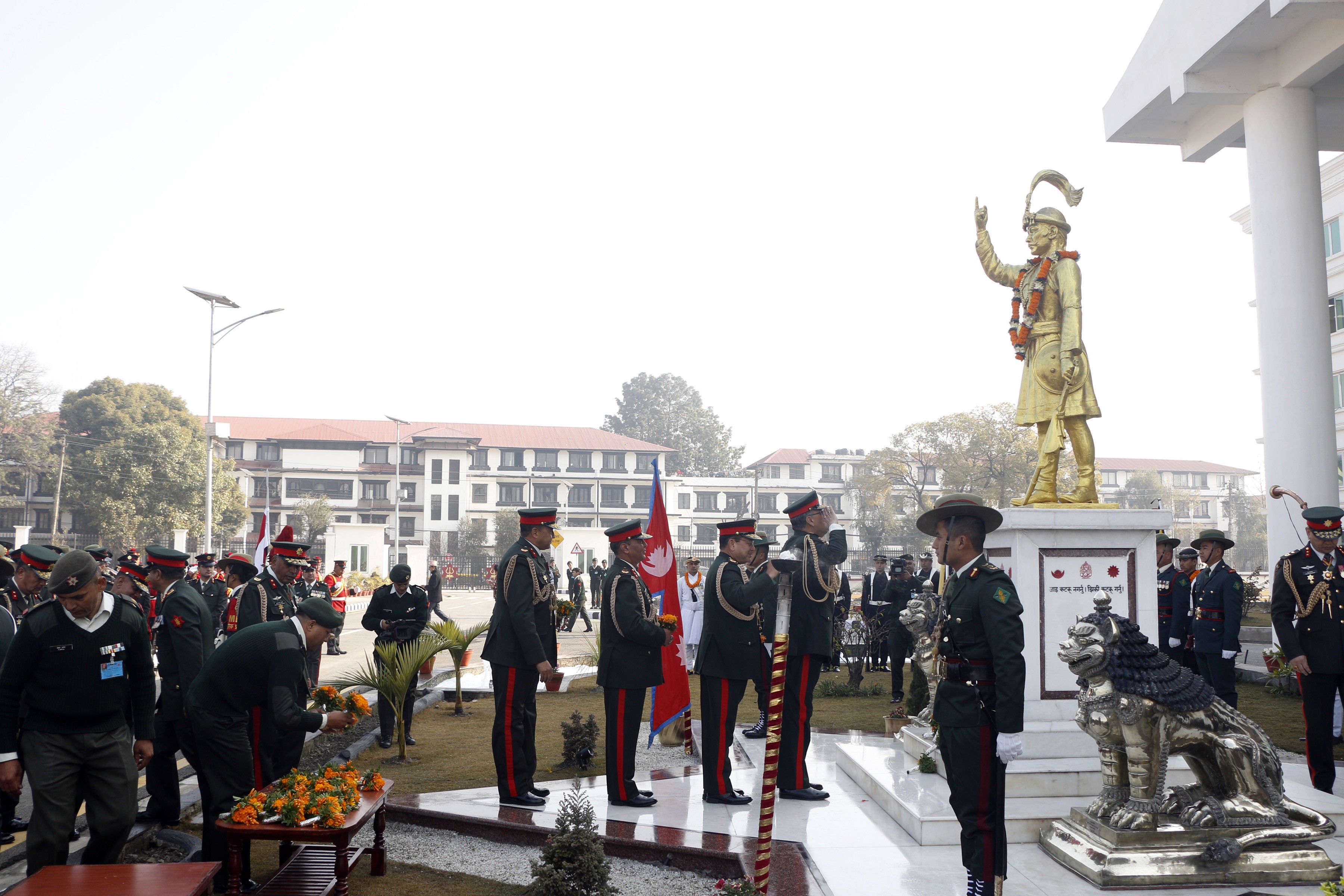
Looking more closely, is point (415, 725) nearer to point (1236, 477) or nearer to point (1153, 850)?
point (1153, 850)

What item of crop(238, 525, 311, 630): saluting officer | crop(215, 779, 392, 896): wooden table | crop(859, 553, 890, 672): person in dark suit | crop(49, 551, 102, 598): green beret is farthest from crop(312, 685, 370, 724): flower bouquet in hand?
crop(859, 553, 890, 672): person in dark suit

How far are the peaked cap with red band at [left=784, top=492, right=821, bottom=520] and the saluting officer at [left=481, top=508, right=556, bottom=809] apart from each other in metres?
1.75

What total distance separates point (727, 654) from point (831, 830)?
4.61 ft

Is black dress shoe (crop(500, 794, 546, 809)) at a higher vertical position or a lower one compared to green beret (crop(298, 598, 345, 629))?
lower

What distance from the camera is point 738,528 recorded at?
7191 mm

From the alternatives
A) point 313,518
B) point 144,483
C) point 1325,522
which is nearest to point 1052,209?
point 1325,522

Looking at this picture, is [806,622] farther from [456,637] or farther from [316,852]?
[456,637]

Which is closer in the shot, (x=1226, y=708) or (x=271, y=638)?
(x=271, y=638)

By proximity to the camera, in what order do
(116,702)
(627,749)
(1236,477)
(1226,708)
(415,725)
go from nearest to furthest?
(116,702) → (1226,708) → (627,749) → (415,725) → (1236,477)

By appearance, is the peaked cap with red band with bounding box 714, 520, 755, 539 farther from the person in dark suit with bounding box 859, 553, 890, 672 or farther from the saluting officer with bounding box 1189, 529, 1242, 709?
the person in dark suit with bounding box 859, 553, 890, 672

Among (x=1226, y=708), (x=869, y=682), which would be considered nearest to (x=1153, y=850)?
(x=1226, y=708)

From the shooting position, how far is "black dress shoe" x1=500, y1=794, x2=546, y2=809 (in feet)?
21.0

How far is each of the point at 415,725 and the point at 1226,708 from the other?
772 centimetres

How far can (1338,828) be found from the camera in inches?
221
